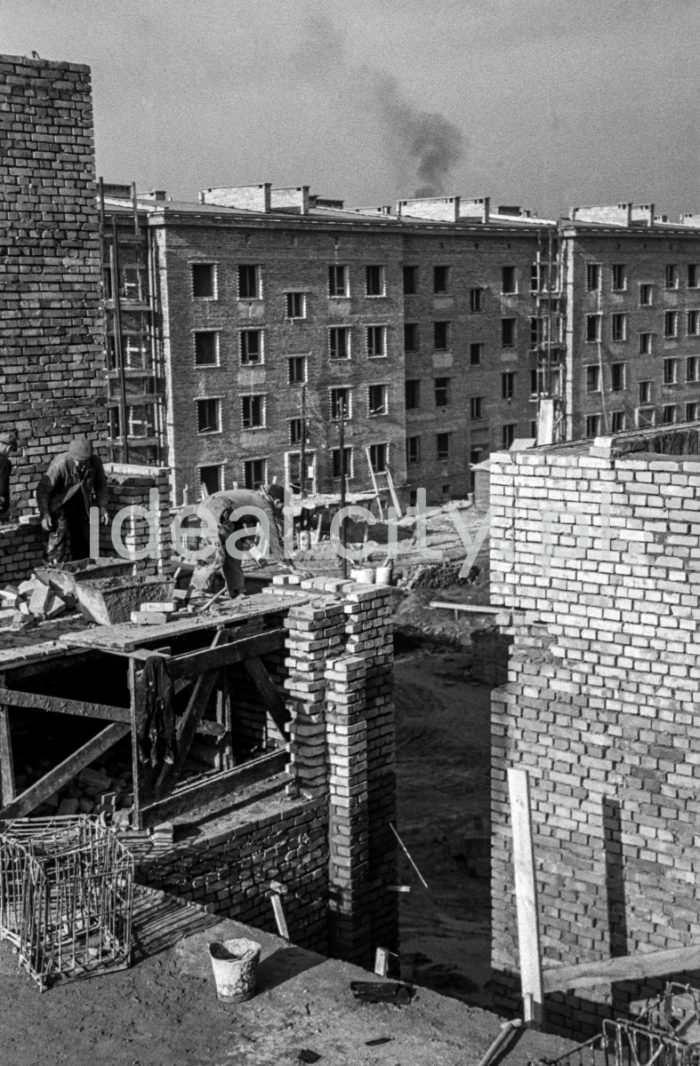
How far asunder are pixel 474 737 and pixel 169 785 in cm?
1422

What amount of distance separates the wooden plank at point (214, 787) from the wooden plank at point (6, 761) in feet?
3.11

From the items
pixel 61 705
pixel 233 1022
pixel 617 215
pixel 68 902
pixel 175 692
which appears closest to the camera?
pixel 233 1022

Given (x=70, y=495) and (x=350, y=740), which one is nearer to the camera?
(x=350, y=740)

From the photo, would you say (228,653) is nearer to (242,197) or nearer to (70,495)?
(70,495)

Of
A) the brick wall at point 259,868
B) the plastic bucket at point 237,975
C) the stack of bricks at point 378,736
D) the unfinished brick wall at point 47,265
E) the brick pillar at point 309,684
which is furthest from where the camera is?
the unfinished brick wall at point 47,265

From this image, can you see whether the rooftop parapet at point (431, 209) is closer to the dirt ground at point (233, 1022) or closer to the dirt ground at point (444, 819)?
the dirt ground at point (444, 819)

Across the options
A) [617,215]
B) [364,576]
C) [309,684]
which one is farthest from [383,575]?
[617,215]

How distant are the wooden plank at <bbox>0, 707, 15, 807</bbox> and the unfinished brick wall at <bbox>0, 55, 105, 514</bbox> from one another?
13.5ft

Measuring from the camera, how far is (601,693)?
8586 millimetres

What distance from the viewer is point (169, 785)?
9086 mm

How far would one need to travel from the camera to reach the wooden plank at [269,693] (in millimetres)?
9422

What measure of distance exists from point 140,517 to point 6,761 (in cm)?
416

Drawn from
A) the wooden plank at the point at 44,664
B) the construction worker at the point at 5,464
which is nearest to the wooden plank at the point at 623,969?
the wooden plank at the point at 44,664

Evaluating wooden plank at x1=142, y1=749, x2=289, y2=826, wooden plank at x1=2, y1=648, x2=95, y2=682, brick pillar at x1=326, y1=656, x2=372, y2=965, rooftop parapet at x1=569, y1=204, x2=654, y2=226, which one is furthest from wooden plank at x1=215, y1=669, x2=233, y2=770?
rooftop parapet at x1=569, y1=204, x2=654, y2=226
